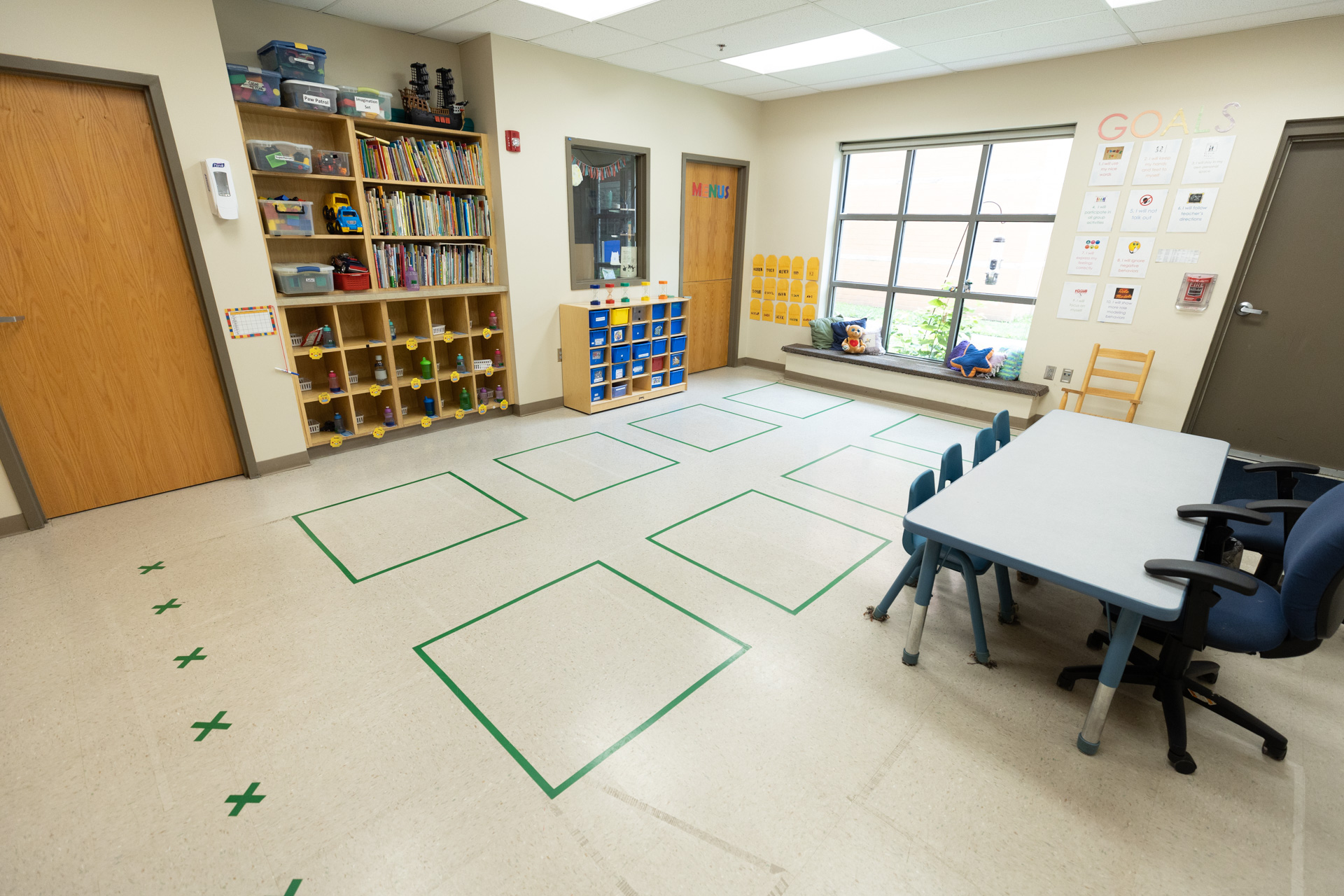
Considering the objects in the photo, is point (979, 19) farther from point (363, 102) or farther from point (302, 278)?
point (302, 278)

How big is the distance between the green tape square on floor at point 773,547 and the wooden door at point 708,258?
11.0 ft

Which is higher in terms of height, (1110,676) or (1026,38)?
(1026,38)

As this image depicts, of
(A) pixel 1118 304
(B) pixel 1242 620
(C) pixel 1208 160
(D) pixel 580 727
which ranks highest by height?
(C) pixel 1208 160

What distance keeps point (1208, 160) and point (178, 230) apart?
6955 millimetres

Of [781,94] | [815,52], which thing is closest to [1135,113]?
[815,52]

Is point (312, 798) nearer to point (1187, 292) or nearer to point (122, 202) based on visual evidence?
point (122, 202)

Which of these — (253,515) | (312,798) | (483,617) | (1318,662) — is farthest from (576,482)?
(1318,662)

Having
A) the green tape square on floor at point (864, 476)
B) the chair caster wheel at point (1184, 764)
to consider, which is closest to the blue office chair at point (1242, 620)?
the chair caster wheel at point (1184, 764)

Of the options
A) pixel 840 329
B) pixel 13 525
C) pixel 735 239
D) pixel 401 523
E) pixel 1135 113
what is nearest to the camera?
pixel 13 525

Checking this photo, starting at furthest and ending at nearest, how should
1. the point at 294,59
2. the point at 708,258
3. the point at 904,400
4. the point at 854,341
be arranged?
the point at 708,258 < the point at 854,341 < the point at 904,400 < the point at 294,59

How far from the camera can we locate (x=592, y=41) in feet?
14.8

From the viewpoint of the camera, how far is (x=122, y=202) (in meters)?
3.28

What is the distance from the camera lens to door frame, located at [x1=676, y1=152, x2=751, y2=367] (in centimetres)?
624

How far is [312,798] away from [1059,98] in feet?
21.5
